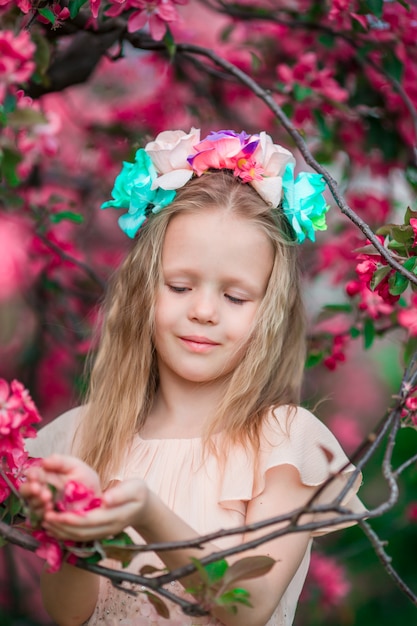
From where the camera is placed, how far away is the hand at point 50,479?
1141 millimetres

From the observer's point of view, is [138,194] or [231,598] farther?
[138,194]

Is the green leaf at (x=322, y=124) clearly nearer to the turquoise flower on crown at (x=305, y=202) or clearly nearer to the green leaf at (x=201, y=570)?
the turquoise flower on crown at (x=305, y=202)

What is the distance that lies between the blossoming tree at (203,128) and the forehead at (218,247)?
13cm

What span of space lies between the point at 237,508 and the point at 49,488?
531 mm

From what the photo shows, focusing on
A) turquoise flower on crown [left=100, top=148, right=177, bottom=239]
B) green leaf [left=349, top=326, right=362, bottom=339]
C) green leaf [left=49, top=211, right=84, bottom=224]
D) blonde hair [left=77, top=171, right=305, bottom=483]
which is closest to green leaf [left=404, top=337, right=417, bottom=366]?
Answer: green leaf [left=349, top=326, right=362, bottom=339]

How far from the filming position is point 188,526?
1.35m

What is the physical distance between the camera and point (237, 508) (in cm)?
160

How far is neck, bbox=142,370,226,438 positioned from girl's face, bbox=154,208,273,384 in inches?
2.1

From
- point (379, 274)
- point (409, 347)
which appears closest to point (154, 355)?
point (379, 274)

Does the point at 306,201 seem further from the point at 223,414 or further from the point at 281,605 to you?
the point at 281,605

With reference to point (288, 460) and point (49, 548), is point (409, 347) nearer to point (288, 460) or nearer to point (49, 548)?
point (288, 460)

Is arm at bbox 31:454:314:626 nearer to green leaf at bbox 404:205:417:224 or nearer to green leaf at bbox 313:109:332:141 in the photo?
green leaf at bbox 404:205:417:224

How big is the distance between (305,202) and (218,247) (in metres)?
0.25

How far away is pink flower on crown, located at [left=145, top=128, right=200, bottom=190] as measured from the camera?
68.9 inches
